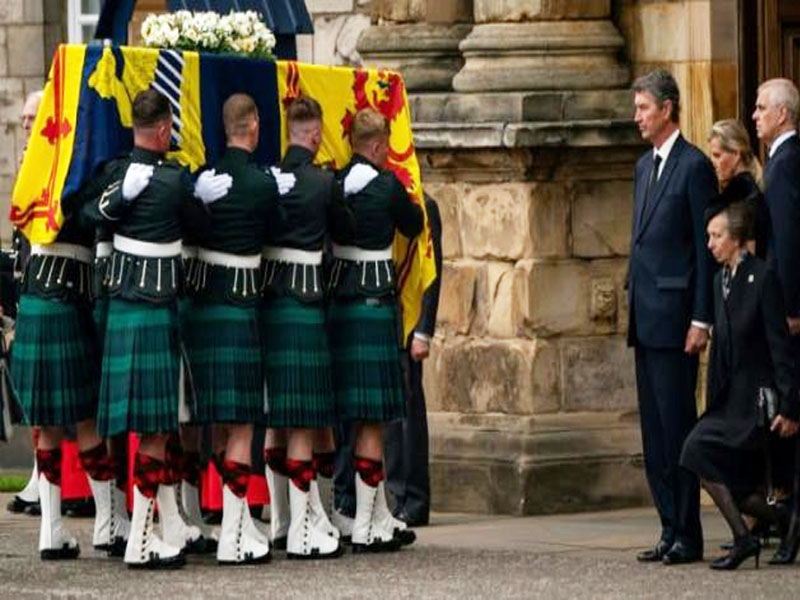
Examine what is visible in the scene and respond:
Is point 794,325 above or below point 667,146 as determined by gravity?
below

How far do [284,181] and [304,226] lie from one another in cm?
20

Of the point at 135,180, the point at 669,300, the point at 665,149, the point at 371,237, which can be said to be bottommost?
the point at 669,300

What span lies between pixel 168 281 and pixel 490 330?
289 centimetres

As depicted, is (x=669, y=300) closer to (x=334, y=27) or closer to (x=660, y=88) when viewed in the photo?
(x=660, y=88)

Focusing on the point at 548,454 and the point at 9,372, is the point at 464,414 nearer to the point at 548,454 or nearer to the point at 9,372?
the point at 548,454

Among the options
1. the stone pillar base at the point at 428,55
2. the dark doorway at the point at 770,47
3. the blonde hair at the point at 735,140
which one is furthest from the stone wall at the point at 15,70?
the blonde hair at the point at 735,140

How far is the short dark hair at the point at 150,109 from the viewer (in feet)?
45.5

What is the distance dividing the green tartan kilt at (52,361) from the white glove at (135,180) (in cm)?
70

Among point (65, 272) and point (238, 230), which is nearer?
point (238, 230)

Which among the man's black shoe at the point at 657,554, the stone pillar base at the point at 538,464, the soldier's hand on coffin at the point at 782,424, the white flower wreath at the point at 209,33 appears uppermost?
the white flower wreath at the point at 209,33

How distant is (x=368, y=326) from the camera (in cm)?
1460

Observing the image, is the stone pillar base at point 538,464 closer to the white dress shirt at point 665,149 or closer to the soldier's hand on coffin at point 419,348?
the soldier's hand on coffin at point 419,348

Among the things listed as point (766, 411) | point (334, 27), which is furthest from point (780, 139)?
point (334, 27)

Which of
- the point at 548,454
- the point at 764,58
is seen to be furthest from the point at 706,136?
the point at 548,454
